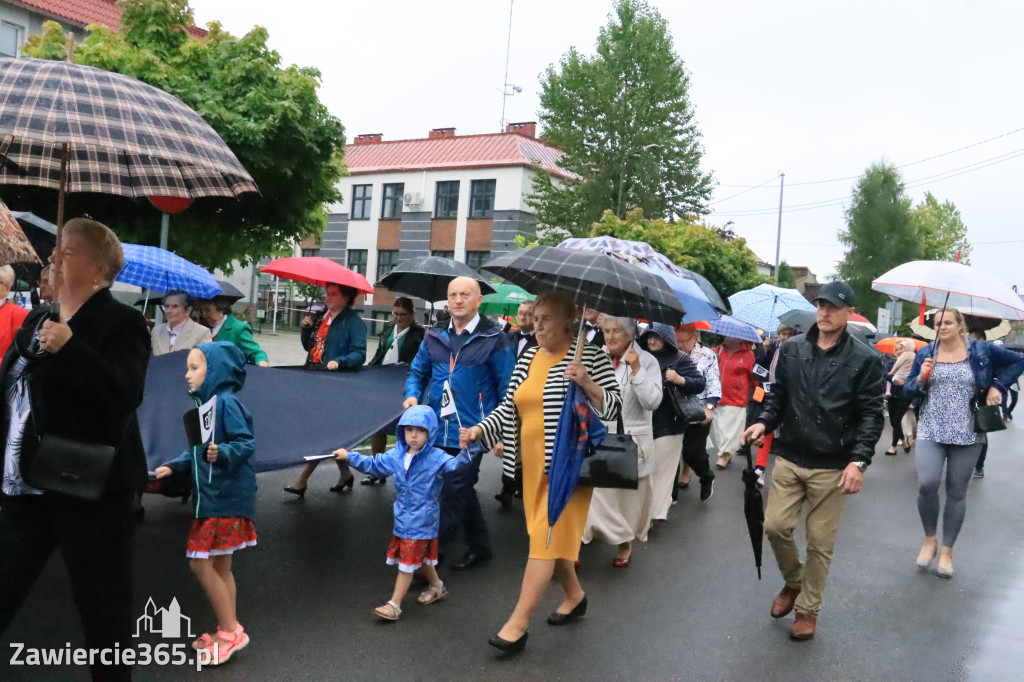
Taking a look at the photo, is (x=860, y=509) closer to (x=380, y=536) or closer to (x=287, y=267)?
(x=380, y=536)

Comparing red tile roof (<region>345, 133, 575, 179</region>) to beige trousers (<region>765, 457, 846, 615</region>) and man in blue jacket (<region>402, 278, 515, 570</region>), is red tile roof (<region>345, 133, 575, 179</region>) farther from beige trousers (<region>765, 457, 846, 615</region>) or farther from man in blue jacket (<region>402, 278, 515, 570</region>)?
beige trousers (<region>765, 457, 846, 615</region>)

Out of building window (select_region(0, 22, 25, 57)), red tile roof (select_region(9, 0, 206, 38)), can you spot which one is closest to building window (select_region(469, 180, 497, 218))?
red tile roof (select_region(9, 0, 206, 38))

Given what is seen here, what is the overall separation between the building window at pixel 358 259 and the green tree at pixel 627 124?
13570 millimetres

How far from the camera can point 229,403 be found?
4566 millimetres

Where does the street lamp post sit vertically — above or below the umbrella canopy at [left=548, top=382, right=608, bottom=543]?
above

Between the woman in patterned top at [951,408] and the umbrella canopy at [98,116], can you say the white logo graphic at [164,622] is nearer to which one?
the umbrella canopy at [98,116]

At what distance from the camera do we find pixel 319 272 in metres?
7.82

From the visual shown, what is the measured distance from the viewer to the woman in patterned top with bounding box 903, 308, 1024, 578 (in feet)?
22.5

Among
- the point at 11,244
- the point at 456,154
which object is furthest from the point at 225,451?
the point at 456,154

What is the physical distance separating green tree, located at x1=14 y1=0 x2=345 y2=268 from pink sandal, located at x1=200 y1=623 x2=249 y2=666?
950cm

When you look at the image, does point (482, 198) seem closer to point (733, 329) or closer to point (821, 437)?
point (733, 329)

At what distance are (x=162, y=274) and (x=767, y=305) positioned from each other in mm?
8859

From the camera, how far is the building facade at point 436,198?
138ft

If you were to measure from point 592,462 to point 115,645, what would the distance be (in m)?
2.44
